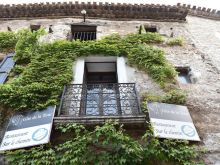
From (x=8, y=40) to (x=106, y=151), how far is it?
6519mm

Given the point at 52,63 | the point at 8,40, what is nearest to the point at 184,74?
the point at 52,63

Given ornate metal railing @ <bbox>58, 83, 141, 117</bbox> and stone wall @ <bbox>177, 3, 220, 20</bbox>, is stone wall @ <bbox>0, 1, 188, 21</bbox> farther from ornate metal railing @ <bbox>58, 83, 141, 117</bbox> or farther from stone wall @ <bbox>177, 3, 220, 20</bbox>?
ornate metal railing @ <bbox>58, 83, 141, 117</bbox>

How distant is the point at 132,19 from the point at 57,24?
326 cm

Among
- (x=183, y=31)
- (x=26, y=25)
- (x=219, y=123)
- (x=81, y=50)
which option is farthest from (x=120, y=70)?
(x=26, y=25)

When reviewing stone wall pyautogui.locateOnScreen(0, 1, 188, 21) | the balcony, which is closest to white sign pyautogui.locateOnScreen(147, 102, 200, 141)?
the balcony

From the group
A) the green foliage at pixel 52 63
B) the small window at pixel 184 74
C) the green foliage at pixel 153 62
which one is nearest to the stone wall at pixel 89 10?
the green foliage at pixel 52 63

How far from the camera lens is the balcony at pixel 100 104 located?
7195 mm

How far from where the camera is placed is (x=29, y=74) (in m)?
8.93

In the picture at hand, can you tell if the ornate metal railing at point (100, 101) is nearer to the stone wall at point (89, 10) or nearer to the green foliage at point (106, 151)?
the green foliage at point (106, 151)

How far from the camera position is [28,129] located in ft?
23.1

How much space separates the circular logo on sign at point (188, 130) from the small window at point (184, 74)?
2.72m

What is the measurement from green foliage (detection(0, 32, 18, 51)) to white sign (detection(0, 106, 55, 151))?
419cm

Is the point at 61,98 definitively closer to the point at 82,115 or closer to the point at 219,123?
the point at 82,115

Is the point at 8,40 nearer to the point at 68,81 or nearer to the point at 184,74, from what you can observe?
the point at 68,81
